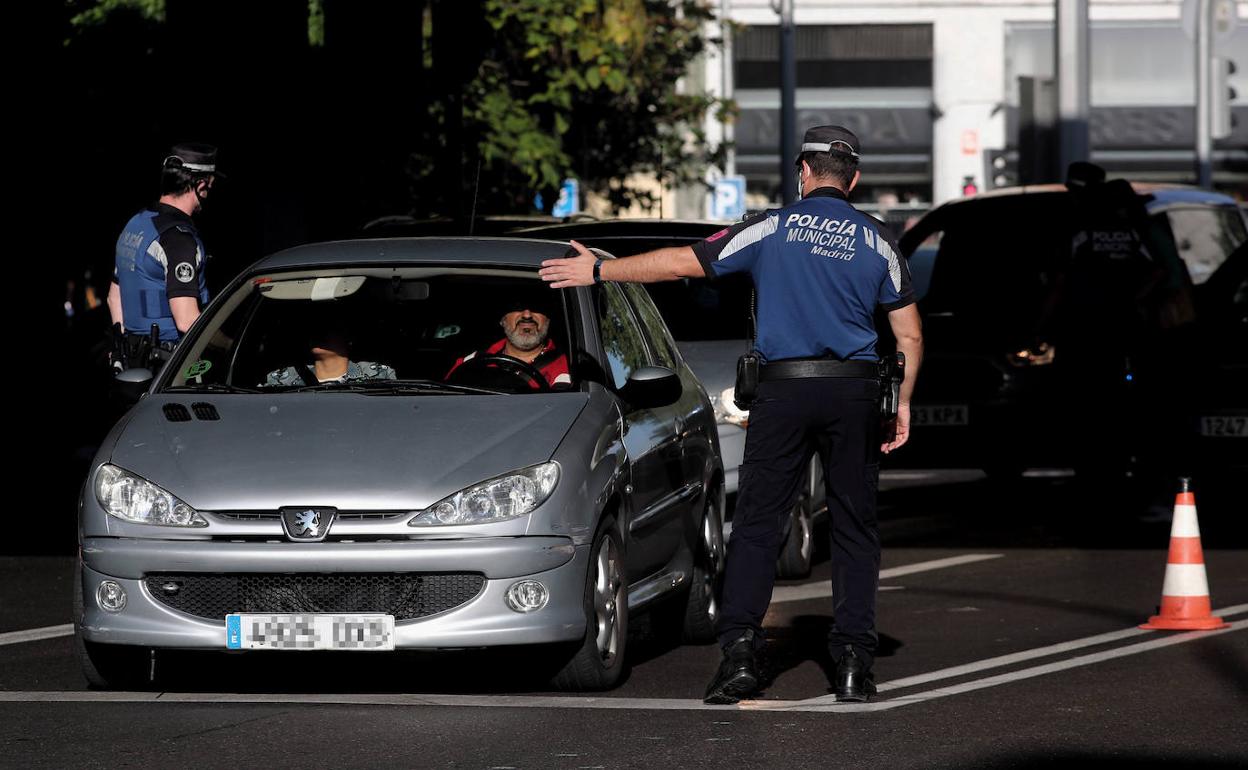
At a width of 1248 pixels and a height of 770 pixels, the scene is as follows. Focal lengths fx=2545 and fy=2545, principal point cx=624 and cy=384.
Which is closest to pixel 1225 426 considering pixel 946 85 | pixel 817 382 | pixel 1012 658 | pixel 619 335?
pixel 1012 658

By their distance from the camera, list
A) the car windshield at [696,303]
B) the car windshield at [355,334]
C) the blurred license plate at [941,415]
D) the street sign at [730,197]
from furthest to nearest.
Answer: the street sign at [730,197] → the blurred license plate at [941,415] → the car windshield at [696,303] → the car windshield at [355,334]

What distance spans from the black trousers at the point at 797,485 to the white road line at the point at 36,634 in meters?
3.00

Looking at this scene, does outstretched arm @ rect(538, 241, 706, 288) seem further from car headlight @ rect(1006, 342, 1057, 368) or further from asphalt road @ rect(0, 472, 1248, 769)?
car headlight @ rect(1006, 342, 1057, 368)

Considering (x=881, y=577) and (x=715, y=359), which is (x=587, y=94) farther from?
(x=881, y=577)

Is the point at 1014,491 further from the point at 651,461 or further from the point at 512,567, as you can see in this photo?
the point at 512,567

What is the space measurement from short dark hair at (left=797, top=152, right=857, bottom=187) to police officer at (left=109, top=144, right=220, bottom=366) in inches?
162

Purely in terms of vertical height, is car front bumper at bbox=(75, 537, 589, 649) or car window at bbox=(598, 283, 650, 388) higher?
car window at bbox=(598, 283, 650, 388)

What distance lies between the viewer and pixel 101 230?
1035 inches

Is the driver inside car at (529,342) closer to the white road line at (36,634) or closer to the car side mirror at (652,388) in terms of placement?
the car side mirror at (652,388)

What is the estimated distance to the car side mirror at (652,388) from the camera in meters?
8.53

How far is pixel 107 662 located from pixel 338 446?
105cm

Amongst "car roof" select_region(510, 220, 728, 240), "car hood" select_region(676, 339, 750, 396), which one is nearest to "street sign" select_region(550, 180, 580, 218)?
"car roof" select_region(510, 220, 728, 240)

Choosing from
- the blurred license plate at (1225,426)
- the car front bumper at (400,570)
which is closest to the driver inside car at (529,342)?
the car front bumper at (400,570)

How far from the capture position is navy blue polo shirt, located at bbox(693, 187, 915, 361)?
25.9ft
